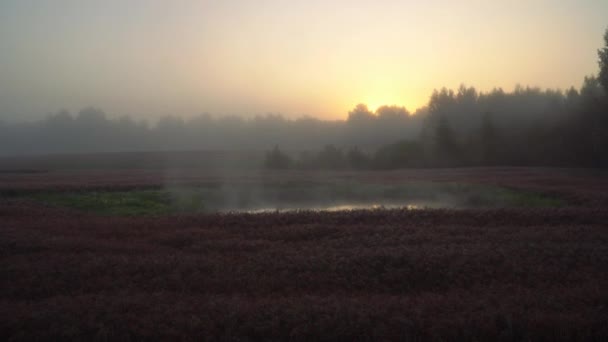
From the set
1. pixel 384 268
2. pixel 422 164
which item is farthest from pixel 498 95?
pixel 384 268

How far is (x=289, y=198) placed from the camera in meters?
30.0

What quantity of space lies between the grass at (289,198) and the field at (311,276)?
457 centimetres

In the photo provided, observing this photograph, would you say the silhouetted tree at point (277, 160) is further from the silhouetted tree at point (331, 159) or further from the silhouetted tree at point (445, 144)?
the silhouetted tree at point (445, 144)

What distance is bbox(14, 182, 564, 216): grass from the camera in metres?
24.2

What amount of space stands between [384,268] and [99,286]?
286 inches

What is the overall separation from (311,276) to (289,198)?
1922 cm

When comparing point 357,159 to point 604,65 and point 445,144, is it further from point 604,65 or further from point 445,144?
point 604,65

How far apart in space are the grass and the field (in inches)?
180

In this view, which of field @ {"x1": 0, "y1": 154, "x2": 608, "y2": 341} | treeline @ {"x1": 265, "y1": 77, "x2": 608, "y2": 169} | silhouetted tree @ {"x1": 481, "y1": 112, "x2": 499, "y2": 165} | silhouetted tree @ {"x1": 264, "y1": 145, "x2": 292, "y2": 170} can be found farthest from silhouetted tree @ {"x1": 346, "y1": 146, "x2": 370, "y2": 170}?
field @ {"x1": 0, "y1": 154, "x2": 608, "y2": 341}

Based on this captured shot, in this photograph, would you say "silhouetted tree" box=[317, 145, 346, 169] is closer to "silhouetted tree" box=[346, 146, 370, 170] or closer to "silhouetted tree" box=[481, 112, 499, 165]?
"silhouetted tree" box=[346, 146, 370, 170]

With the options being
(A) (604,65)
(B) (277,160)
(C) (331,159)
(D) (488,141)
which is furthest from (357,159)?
(A) (604,65)

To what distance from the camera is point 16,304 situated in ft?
30.9

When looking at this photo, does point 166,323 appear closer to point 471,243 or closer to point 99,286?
point 99,286

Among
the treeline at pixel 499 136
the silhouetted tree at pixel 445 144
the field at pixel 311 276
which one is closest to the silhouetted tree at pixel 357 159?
the treeline at pixel 499 136
